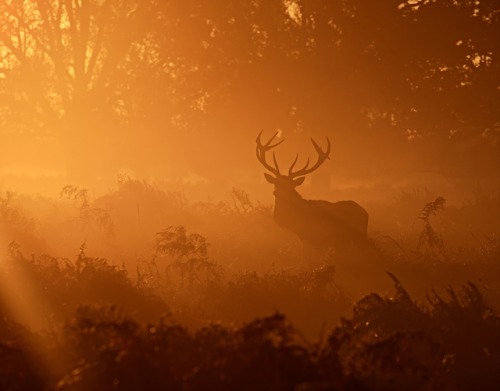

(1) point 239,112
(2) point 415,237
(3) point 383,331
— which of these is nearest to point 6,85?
(1) point 239,112

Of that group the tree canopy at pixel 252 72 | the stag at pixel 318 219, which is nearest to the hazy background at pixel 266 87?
the tree canopy at pixel 252 72

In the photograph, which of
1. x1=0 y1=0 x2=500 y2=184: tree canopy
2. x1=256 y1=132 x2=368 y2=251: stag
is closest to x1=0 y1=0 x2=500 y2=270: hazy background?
x1=0 y1=0 x2=500 y2=184: tree canopy

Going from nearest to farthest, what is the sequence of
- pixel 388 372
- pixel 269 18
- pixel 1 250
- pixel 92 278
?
pixel 388 372 → pixel 92 278 → pixel 1 250 → pixel 269 18

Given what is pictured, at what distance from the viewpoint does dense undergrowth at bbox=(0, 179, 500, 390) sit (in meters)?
4.23

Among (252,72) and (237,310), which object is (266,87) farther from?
(237,310)

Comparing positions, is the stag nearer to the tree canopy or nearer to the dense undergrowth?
the dense undergrowth

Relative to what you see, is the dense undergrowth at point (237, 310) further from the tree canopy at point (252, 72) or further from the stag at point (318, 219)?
the tree canopy at point (252, 72)

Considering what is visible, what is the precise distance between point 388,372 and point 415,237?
9.60 m

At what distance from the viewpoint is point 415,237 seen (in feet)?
45.6

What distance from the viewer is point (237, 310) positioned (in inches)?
307

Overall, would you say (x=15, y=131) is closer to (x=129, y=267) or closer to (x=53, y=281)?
(x=129, y=267)

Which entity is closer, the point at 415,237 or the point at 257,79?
the point at 415,237

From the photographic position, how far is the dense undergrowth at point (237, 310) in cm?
423

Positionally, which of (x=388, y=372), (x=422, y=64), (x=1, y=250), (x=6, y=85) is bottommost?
(x=388, y=372)
